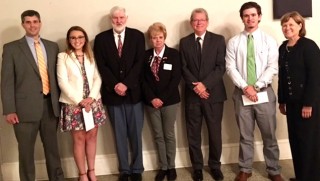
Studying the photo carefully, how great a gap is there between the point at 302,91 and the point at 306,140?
41 cm

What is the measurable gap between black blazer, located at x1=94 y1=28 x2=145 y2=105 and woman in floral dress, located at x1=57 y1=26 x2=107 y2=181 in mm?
87

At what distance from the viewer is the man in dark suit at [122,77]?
3.06 metres

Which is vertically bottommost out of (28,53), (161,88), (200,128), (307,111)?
(200,128)

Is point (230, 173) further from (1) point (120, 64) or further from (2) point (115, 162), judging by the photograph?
(1) point (120, 64)

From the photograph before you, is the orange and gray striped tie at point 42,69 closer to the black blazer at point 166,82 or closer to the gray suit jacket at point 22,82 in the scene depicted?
the gray suit jacket at point 22,82

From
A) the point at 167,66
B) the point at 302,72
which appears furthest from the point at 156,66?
the point at 302,72

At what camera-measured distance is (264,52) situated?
2.98 m

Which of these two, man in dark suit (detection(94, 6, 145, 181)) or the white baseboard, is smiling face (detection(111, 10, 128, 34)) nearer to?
man in dark suit (detection(94, 6, 145, 181))

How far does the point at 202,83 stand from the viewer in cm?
307

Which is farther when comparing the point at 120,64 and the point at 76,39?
the point at 120,64

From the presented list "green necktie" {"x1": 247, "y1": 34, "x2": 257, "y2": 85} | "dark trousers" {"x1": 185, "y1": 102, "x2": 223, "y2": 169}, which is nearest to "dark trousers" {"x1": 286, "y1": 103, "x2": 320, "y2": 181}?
"green necktie" {"x1": 247, "y1": 34, "x2": 257, "y2": 85}

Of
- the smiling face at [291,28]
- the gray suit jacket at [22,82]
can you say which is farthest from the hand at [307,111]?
the gray suit jacket at [22,82]

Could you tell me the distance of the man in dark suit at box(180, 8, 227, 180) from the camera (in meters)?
3.10

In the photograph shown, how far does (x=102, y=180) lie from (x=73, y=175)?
35 cm
